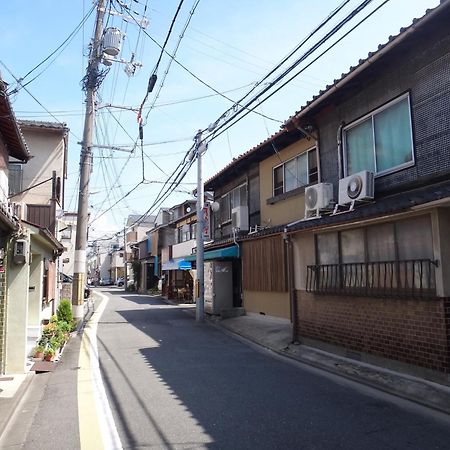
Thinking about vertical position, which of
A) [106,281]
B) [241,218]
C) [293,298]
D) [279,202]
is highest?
[279,202]

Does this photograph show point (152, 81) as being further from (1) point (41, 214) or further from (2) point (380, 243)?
(1) point (41, 214)

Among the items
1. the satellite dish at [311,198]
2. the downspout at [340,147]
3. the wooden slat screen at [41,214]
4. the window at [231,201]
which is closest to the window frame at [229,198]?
the window at [231,201]

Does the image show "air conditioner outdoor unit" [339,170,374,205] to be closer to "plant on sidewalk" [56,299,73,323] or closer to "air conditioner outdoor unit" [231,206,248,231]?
"air conditioner outdoor unit" [231,206,248,231]

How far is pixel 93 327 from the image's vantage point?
17.2m

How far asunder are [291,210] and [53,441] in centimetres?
1097

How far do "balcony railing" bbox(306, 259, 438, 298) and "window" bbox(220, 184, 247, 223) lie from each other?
8609 mm

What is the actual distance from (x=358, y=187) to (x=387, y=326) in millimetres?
3264

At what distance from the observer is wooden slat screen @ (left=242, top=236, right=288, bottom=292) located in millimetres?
14977

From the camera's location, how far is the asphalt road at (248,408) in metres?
5.31

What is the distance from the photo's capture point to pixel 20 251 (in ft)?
30.4

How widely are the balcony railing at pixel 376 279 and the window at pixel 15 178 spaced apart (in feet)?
43.5

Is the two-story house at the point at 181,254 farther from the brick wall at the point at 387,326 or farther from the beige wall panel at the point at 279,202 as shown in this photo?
the brick wall at the point at 387,326


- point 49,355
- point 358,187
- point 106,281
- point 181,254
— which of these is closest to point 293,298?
point 358,187

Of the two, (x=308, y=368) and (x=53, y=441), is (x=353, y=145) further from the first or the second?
(x=53, y=441)
